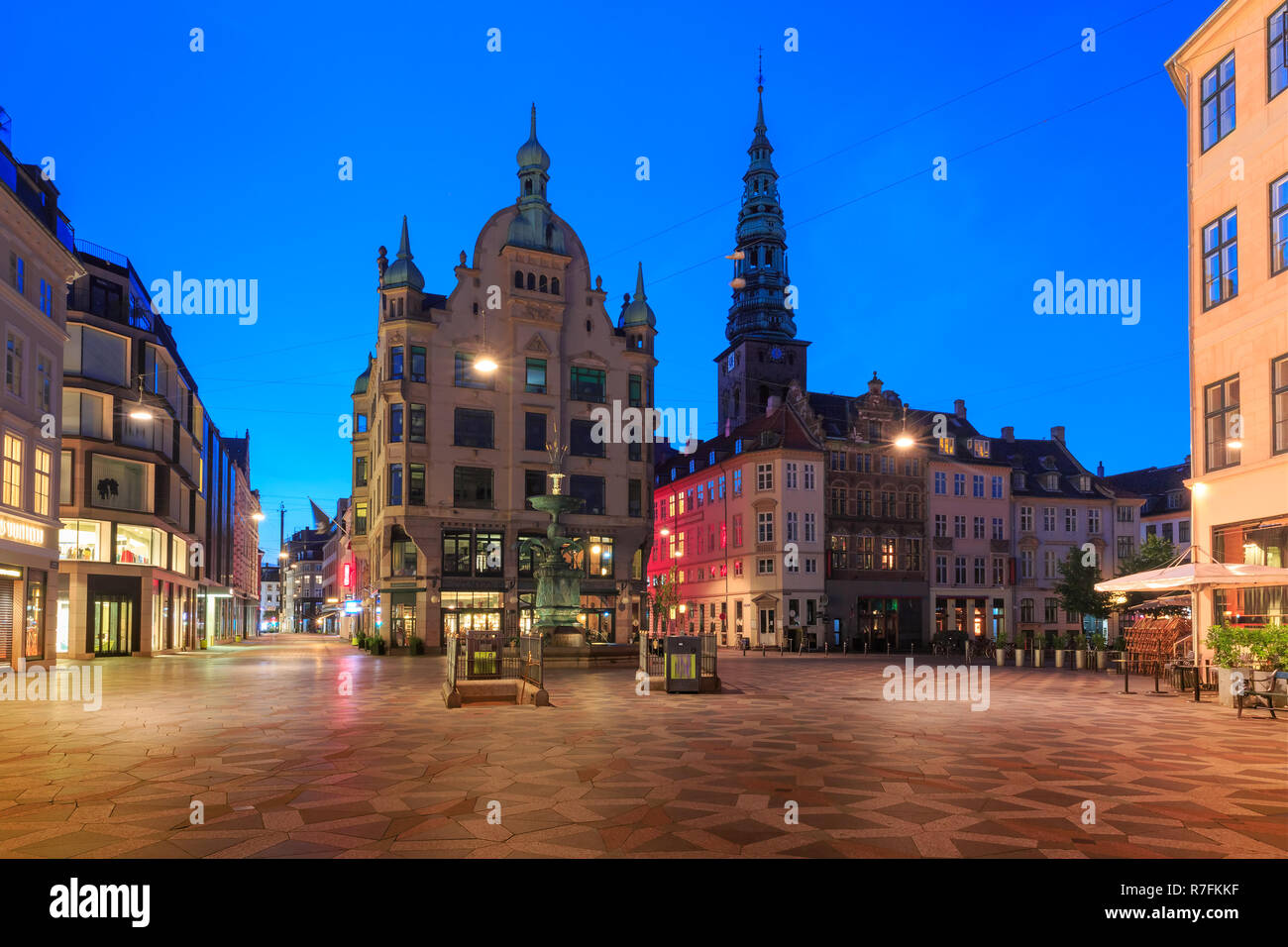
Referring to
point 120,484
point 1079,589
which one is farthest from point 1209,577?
point 1079,589

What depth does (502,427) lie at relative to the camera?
178 feet

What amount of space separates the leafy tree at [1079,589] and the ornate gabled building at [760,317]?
85.2ft

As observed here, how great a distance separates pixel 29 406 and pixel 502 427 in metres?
26.4

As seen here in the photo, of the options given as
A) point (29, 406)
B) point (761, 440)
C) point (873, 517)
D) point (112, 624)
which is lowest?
point (112, 624)

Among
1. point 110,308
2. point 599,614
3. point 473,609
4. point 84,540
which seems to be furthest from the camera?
point 599,614

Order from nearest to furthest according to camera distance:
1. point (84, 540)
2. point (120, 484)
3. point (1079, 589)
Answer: point (84, 540) → point (120, 484) → point (1079, 589)

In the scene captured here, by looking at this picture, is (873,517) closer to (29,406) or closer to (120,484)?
(120,484)

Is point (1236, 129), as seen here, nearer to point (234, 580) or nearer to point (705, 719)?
point (705, 719)

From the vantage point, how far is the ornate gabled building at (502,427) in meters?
51.7

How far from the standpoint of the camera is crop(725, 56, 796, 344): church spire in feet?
280

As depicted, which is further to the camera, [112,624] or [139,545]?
[139,545]
